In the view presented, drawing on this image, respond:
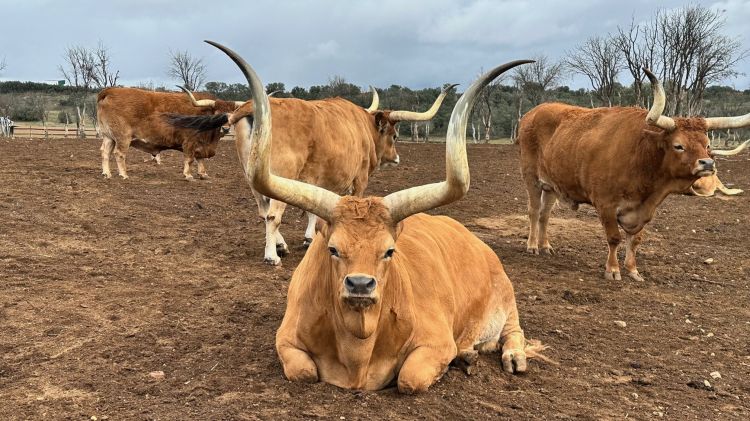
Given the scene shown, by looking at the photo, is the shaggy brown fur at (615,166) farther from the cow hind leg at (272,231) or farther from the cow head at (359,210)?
the cow head at (359,210)

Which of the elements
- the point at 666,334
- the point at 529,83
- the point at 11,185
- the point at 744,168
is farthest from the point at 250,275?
the point at 529,83

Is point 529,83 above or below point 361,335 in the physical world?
above

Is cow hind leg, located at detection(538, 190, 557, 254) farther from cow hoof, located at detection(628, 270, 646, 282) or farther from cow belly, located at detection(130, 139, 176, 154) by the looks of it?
cow belly, located at detection(130, 139, 176, 154)

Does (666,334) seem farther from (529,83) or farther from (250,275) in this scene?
(529,83)

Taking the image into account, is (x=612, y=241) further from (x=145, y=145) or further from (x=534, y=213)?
(x=145, y=145)

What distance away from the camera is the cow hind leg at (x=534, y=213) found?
373 inches

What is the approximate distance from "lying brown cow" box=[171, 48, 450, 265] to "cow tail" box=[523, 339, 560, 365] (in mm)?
3587

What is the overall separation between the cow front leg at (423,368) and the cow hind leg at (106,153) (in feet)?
36.2

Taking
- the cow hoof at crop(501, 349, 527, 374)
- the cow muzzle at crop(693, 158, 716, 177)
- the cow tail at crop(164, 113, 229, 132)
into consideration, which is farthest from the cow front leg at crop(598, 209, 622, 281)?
the cow tail at crop(164, 113, 229, 132)

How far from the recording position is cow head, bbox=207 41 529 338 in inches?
134

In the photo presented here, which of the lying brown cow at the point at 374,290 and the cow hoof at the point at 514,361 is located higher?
Answer: the lying brown cow at the point at 374,290

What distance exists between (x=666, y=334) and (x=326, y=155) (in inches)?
183

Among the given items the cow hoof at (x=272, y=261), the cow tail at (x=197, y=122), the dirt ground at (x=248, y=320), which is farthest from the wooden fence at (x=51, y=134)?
the cow hoof at (x=272, y=261)

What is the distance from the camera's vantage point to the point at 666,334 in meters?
5.63
